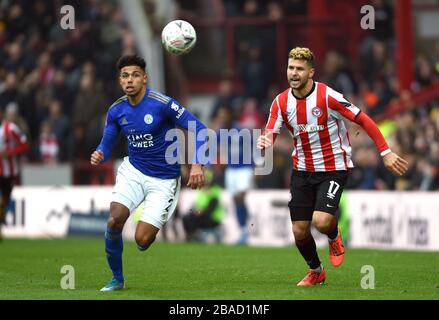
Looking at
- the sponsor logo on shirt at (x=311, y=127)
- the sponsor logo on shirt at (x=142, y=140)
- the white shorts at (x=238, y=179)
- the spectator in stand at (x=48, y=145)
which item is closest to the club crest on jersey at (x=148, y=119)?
the sponsor logo on shirt at (x=142, y=140)

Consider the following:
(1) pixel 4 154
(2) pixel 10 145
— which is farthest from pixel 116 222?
(2) pixel 10 145

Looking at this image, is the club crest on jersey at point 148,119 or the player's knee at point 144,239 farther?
the club crest on jersey at point 148,119

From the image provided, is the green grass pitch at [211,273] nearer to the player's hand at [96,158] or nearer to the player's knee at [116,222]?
the player's knee at [116,222]

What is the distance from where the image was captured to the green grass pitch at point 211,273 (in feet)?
34.0

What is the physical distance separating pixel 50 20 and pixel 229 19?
539cm

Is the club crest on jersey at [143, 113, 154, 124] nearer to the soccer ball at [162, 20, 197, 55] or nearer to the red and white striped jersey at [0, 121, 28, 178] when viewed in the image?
the soccer ball at [162, 20, 197, 55]

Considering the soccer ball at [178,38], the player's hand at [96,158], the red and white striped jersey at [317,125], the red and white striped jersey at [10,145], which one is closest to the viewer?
the player's hand at [96,158]

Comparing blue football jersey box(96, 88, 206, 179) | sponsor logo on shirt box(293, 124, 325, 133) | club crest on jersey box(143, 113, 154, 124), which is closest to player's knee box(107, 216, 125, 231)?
blue football jersey box(96, 88, 206, 179)

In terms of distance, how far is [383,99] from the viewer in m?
21.4

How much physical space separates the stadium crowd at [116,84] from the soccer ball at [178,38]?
7.93m

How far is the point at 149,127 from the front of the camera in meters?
10.9

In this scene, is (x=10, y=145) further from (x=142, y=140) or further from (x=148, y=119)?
(x=148, y=119)

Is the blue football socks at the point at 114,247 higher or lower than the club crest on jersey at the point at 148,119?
lower

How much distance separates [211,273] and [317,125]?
8.23ft
